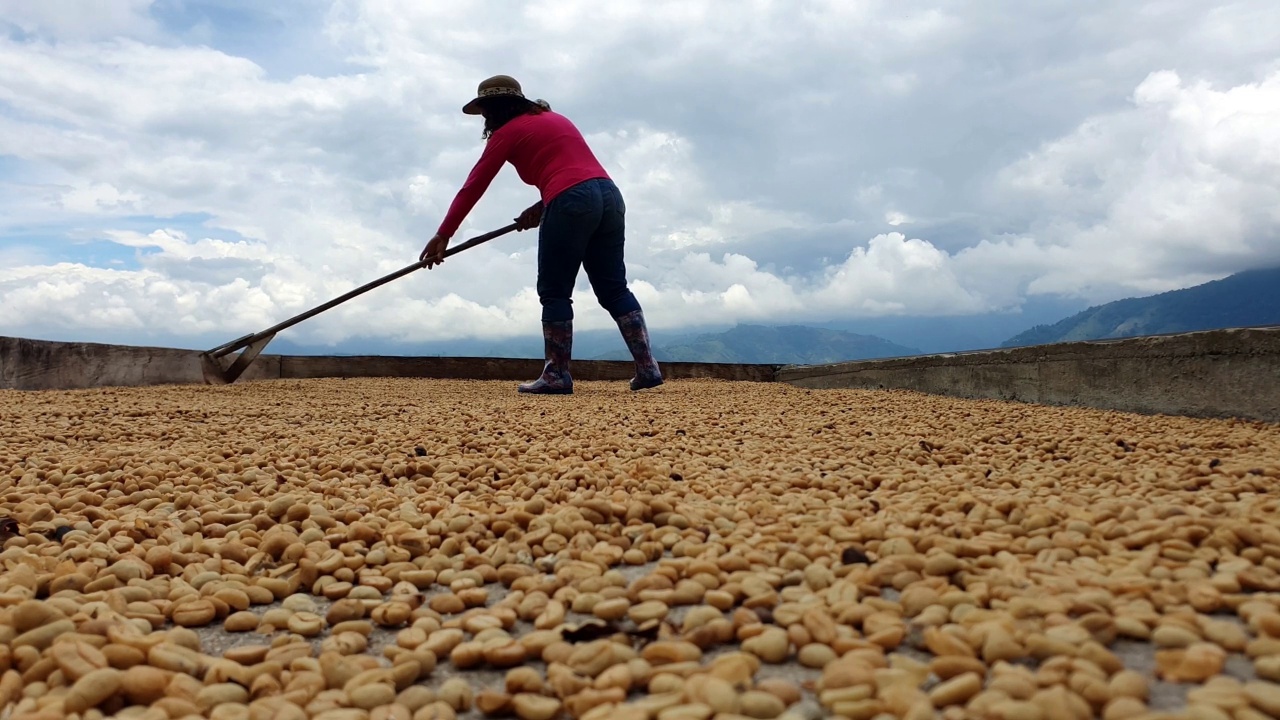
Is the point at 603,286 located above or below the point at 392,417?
above

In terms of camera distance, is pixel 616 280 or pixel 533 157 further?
pixel 616 280

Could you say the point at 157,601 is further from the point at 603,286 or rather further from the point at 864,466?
the point at 603,286

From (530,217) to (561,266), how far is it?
0.87 meters

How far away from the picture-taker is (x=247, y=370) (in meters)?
7.55

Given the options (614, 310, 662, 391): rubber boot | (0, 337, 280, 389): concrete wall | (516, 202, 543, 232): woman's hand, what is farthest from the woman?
(0, 337, 280, 389): concrete wall

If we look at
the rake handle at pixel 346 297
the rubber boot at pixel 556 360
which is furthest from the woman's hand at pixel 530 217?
the rubber boot at pixel 556 360

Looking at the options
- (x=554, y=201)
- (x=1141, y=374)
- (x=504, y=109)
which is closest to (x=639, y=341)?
(x=554, y=201)

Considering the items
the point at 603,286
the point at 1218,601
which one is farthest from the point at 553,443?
the point at 603,286

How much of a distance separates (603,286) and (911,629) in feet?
14.7

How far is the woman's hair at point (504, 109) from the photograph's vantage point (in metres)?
5.16

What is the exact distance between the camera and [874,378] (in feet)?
20.5

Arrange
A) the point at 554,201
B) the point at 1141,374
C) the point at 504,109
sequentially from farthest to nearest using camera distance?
the point at 504,109
the point at 554,201
the point at 1141,374

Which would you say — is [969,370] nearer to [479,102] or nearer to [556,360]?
[556,360]

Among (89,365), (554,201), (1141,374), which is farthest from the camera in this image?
(89,365)
